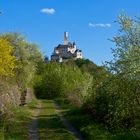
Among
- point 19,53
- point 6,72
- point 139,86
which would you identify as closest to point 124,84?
point 139,86

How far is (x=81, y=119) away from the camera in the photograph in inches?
1282

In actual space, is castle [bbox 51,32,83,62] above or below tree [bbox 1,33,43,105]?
above

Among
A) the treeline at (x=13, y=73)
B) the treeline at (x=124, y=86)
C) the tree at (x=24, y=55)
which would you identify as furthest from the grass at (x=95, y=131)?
the tree at (x=24, y=55)

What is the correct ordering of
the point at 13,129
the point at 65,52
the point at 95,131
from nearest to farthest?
the point at 95,131 < the point at 13,129 < the point at 65,52

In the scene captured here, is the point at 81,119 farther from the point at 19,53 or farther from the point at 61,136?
the point at 19,53

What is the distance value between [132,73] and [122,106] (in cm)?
260

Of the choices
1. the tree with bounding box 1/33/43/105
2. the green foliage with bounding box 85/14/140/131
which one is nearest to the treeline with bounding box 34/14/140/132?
the green foliage with bounding box 85/14/140/131

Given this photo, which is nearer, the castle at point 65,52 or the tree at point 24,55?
the tree at point 24,55

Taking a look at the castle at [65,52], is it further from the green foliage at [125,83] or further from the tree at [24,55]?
the green foliage at [125,83]

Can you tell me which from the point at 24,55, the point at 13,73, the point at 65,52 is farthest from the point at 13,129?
the point at 65,52

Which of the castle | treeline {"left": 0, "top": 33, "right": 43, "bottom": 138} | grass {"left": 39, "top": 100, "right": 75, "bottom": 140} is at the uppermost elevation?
the castle

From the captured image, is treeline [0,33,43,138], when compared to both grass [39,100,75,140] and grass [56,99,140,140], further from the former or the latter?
grass [56,99,140,140]

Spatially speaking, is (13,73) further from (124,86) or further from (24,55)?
(124,86)

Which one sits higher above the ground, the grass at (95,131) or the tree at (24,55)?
the tree at (24,55)
